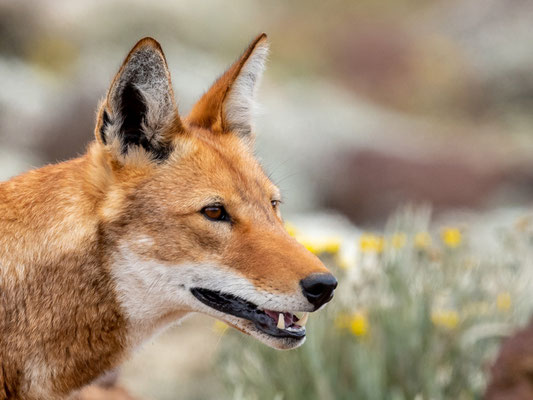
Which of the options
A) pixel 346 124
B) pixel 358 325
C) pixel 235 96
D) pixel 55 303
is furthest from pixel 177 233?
pixel 346 124

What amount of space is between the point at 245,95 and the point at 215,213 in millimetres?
891

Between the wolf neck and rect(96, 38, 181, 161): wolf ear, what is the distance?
32 cm

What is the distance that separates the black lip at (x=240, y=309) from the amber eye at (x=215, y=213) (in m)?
0.29

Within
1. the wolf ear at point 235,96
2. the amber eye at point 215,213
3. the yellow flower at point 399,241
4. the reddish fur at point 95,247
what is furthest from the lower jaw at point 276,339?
the yellow flower at point 399,241

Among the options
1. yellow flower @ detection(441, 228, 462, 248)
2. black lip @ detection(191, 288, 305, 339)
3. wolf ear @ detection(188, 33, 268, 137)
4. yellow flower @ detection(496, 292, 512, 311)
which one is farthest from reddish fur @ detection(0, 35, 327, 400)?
yellow flower @ detection(496, 292, 512, 311)

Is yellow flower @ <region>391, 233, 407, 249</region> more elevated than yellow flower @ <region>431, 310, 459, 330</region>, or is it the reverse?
yellow flower @ <region>391, 233, 407, 249</region>

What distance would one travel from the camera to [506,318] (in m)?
5.52

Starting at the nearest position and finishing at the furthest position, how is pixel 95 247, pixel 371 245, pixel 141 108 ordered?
pixel 95 247 < pixel 141 108 < pixel 371 245

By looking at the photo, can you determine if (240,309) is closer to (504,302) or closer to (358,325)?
(358,325)

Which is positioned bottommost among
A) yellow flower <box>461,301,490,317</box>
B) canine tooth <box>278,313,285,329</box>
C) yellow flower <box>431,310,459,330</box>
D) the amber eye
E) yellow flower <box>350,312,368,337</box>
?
canine tooth <box>278,313,285,329</box>

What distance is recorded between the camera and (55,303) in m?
3.05

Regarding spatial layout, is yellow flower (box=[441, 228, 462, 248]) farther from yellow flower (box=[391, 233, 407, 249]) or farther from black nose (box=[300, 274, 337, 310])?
black nose (box=[300, 274, 337, 310])

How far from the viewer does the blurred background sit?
5418 mm

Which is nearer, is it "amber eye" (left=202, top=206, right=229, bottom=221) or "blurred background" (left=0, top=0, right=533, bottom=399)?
"amber eye" (left=202, top=206, right=229, bottom=221)
